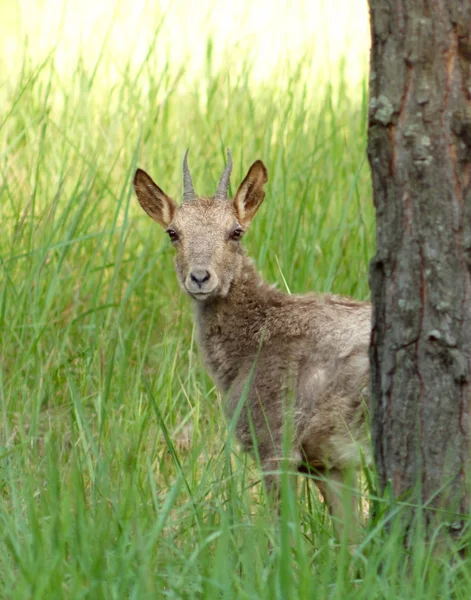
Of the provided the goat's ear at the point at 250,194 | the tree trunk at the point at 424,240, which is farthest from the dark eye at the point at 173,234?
the tree trunk at the point at 424,240

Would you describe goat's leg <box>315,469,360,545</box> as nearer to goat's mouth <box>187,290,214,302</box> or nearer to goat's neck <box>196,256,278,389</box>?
goat's neck <box>196,256,278,389</box>

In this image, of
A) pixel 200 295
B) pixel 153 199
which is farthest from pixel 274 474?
pixel 153 199

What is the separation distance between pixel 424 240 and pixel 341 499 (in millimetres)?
1038

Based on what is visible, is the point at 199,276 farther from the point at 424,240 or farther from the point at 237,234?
the point at 424,240

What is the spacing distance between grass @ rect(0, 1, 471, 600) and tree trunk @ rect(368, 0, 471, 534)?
9.8 inches

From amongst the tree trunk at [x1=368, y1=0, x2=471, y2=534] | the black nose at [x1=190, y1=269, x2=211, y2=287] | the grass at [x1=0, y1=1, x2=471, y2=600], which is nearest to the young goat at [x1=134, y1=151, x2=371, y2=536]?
the black nose at [x1=190, y1=269, x2=211, y2=287]

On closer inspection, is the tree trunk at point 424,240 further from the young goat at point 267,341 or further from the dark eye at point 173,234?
the dark eye at point 173,234

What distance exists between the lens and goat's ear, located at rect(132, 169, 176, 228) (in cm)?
540

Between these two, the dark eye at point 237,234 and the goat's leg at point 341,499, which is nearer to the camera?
the goat's leg at point 341,499

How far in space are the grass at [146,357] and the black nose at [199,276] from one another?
45 cm

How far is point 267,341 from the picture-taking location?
5012 mm

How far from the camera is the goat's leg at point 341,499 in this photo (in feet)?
10.2

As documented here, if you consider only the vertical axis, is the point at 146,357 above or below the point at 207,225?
below

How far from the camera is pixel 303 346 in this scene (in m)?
4.86
